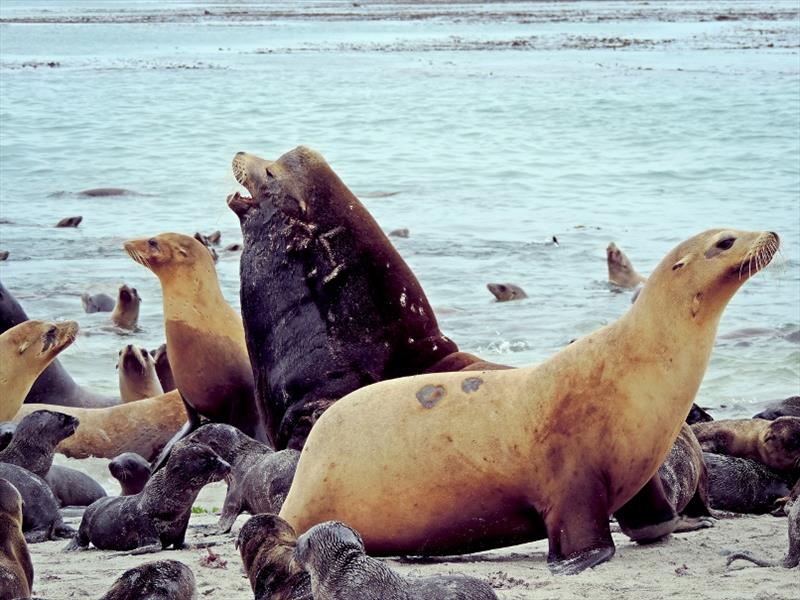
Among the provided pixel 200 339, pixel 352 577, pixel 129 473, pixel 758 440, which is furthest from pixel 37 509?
pixel 758 440

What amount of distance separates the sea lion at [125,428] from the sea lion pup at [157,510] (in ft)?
7.97

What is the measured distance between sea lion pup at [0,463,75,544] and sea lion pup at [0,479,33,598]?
3.63 ft

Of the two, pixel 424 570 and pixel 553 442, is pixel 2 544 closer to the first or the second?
pixel 424 570

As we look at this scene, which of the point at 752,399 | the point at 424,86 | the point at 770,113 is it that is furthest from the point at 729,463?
the point at 424,86

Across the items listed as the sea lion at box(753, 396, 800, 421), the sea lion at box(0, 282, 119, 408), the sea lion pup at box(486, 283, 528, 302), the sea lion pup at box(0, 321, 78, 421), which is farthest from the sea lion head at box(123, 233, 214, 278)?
the sea lion pup at box(486, 283, 528, 302)

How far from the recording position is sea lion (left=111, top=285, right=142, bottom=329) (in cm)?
1252

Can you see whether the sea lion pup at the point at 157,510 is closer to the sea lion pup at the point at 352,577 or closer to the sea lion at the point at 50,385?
the sea lion pup at the point at 352,577

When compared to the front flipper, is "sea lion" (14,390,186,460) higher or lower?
lower

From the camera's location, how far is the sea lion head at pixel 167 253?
28.3 ft

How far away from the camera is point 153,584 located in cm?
408

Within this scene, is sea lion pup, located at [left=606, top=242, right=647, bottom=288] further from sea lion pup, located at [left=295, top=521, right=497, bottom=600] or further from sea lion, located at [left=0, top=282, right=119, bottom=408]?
sea lion pup, located at [left=295, top=521, right=497, bottom=600]

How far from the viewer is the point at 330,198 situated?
730 centimetres

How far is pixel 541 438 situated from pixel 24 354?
443cm

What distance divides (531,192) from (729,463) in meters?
15.6
